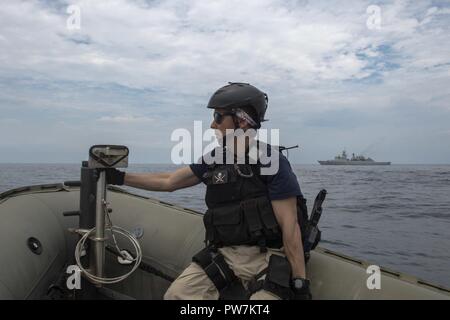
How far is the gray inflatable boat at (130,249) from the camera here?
9.38 ft

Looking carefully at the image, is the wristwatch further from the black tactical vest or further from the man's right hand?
the man's right hand

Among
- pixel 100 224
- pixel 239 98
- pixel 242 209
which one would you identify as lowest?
pixel 100 224

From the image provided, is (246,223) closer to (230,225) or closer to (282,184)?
(230,225)

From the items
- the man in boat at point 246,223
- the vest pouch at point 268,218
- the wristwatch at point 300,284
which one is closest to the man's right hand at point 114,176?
the man in boat at point 246,223

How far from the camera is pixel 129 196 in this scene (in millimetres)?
4484

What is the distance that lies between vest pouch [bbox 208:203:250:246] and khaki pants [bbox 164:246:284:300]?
0.28 ft

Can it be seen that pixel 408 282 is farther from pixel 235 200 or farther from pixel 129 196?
pixel 129 196

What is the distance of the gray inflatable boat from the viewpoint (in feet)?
9.38

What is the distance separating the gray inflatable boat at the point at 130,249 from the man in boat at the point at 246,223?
459mm

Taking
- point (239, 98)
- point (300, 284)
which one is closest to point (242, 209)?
point (300, 284)

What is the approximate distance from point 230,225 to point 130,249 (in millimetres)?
1584

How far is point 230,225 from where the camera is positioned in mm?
2744
